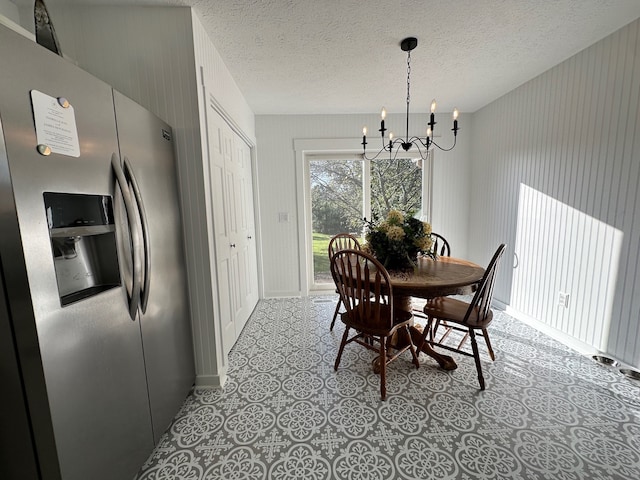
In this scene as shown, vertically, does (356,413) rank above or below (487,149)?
below

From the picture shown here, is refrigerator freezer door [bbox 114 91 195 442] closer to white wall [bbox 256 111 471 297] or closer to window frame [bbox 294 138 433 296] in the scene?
white wall [bbox 256 111 471 297]

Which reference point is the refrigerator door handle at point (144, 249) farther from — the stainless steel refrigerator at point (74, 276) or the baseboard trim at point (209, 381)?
the baseboard trim at point (209, 381)

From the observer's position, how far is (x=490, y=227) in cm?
302

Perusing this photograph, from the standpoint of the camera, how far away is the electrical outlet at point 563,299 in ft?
7.07

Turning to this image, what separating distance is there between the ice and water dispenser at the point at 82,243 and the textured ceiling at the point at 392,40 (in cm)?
134

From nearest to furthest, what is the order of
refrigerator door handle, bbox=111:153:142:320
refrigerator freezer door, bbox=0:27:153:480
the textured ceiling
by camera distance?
refrigerator freezer door, bbox=0:27:153:480, refrigerator door handle, bbox=111:153:142:320, the textured ceiling

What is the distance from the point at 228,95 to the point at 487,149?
2921mm

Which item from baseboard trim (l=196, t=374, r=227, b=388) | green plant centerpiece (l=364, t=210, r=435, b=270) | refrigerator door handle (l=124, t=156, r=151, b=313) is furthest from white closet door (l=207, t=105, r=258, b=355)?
green plant centerpiece (l=364, t=210, r=435, b=270)

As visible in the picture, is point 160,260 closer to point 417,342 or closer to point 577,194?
point 417,342

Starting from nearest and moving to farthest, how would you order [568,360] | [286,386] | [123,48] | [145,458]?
[145,458] < [123,48] < [286,386] < [568,360]

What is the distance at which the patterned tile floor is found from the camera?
1198 millimetres

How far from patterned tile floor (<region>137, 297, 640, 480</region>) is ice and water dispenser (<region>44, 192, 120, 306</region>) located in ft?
3.19

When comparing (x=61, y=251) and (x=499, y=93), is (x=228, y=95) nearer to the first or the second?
(x=61, y=251)

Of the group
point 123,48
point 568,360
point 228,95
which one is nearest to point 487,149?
point 568,360
